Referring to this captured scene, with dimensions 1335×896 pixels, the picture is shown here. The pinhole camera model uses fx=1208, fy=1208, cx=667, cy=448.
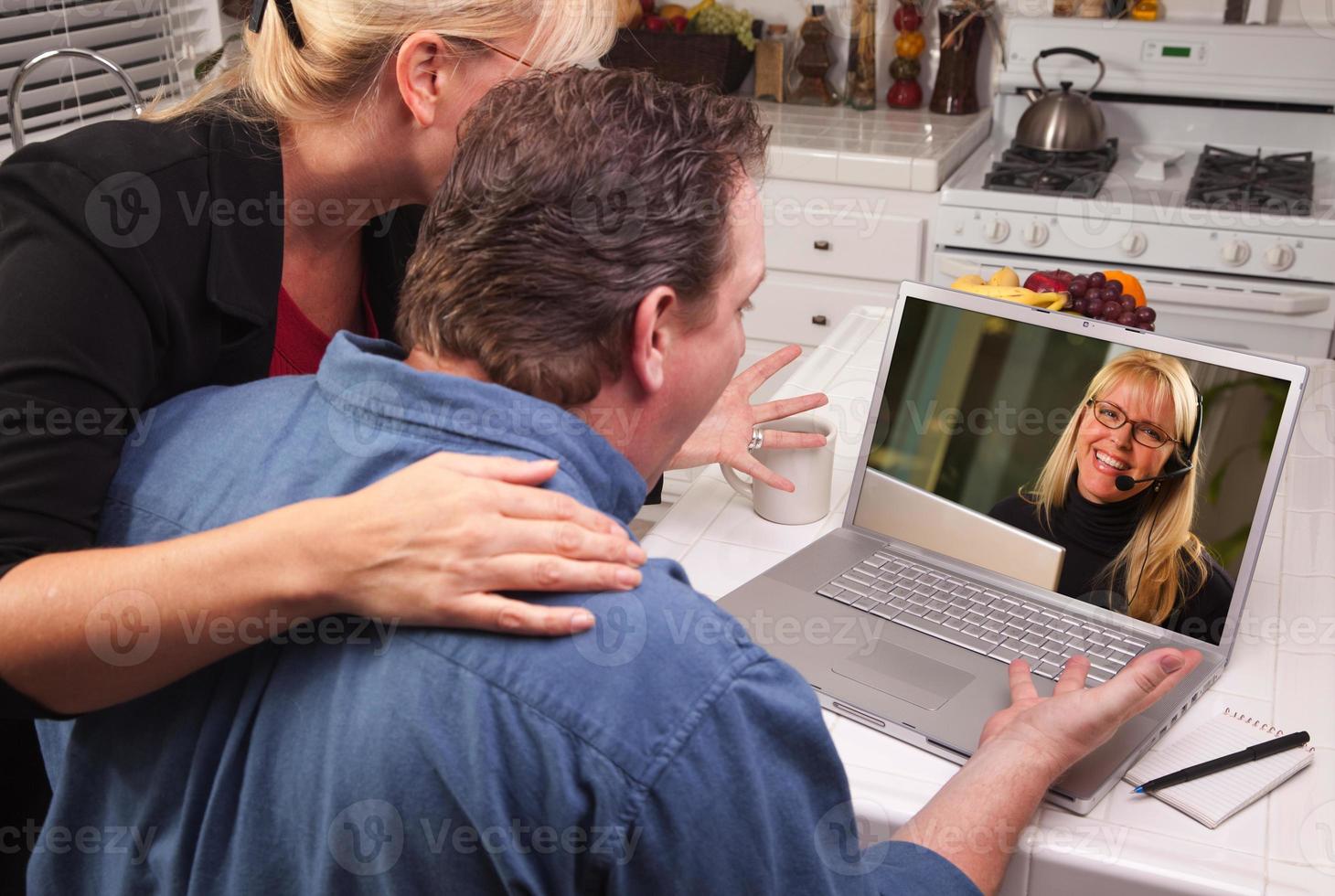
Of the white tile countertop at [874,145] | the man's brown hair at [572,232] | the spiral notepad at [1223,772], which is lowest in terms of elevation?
the spiral notepad at [1223,772]

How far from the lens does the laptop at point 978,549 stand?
107 centimetres

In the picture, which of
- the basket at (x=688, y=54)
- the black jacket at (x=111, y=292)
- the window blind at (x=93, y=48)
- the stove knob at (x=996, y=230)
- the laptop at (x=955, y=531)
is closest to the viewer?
the black jacket at (x=111, y=292)

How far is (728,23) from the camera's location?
11.6 ft

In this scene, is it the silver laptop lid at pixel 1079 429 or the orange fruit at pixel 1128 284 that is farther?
the orange fruit at pixel 1128 284

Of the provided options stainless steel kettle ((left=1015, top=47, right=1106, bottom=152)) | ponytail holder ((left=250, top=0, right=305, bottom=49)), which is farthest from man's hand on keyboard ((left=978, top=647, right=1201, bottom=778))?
stainless steel kettle ((left=1015, top=47, right=1106, bottom=152))

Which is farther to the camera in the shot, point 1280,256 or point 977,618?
point 1280,256

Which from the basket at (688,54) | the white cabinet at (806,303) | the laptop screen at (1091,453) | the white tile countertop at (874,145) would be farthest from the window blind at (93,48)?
the laptop screen at (1091,453)

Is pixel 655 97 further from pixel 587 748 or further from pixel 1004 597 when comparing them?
pixel 1004 597

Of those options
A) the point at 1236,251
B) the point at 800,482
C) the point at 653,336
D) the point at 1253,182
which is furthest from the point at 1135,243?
the point at 653,336

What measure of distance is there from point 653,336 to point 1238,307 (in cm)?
234

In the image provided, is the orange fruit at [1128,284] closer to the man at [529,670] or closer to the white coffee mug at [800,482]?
the white coffee mug at [800,482]

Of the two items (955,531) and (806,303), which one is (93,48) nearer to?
(806,303)

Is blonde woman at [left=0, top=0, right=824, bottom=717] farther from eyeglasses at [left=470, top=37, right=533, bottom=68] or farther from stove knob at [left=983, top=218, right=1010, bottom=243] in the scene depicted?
stove knob at [left=983, top=218, right=1010, bottom=243]

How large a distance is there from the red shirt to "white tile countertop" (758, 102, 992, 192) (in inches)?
69.0
